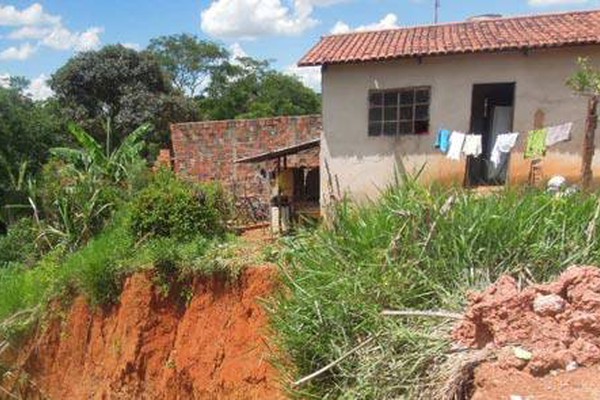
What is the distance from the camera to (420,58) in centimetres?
1146

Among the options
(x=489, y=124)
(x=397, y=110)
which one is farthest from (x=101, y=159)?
(x=489, y=124)

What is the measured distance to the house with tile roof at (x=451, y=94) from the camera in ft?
36.1

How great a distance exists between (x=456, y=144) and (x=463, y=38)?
2273 mm

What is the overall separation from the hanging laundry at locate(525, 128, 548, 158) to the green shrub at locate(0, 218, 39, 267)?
10.5 meters

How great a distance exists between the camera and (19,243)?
1302 centimetres

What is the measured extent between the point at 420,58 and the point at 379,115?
1465 millimetres

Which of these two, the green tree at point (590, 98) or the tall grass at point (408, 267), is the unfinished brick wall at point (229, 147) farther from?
the tall grass at point (408, 267)

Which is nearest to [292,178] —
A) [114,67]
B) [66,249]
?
[66,249]

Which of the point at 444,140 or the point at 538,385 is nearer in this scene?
the point at 538,385

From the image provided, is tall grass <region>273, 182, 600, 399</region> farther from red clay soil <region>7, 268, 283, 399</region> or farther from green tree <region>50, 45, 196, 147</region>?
green tree <region>50, 45, 196, 147</region>

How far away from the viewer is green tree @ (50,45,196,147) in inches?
832

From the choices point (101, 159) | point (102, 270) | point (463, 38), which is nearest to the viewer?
point (102, 270)

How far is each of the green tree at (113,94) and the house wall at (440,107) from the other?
11.1 metres

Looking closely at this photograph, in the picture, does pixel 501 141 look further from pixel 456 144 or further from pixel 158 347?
pixel 158 347
